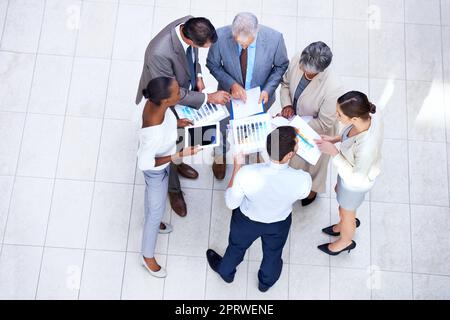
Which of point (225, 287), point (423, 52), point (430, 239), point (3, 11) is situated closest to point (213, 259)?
point (225, 287)

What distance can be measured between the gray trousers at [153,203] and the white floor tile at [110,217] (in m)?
0.38

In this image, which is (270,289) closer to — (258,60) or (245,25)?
(258,60)

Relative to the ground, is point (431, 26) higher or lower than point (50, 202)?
higher

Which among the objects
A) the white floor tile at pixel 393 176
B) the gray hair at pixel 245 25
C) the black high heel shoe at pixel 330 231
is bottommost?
the black high heel shoe at pixel 330 231

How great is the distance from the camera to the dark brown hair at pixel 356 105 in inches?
105

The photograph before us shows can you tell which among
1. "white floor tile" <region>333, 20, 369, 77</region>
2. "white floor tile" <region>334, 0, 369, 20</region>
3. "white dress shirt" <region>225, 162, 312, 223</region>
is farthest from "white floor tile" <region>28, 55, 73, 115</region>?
"white floor tile" <region>334, 0, 369, 20</region>

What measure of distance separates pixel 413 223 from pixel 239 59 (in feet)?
6.55

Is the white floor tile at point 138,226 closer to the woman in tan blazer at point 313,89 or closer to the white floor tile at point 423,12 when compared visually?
the woman in tan blazer at point 313,89

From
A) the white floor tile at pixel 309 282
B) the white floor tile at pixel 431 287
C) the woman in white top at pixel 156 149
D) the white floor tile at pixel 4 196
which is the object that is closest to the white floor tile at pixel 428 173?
the white floor tile at pixel 431 287

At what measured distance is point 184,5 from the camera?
14.9ft

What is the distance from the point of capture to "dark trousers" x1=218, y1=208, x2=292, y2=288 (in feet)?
9.77

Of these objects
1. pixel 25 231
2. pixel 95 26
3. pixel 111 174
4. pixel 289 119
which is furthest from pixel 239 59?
pixel 25 231

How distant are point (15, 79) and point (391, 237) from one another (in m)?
3.58
